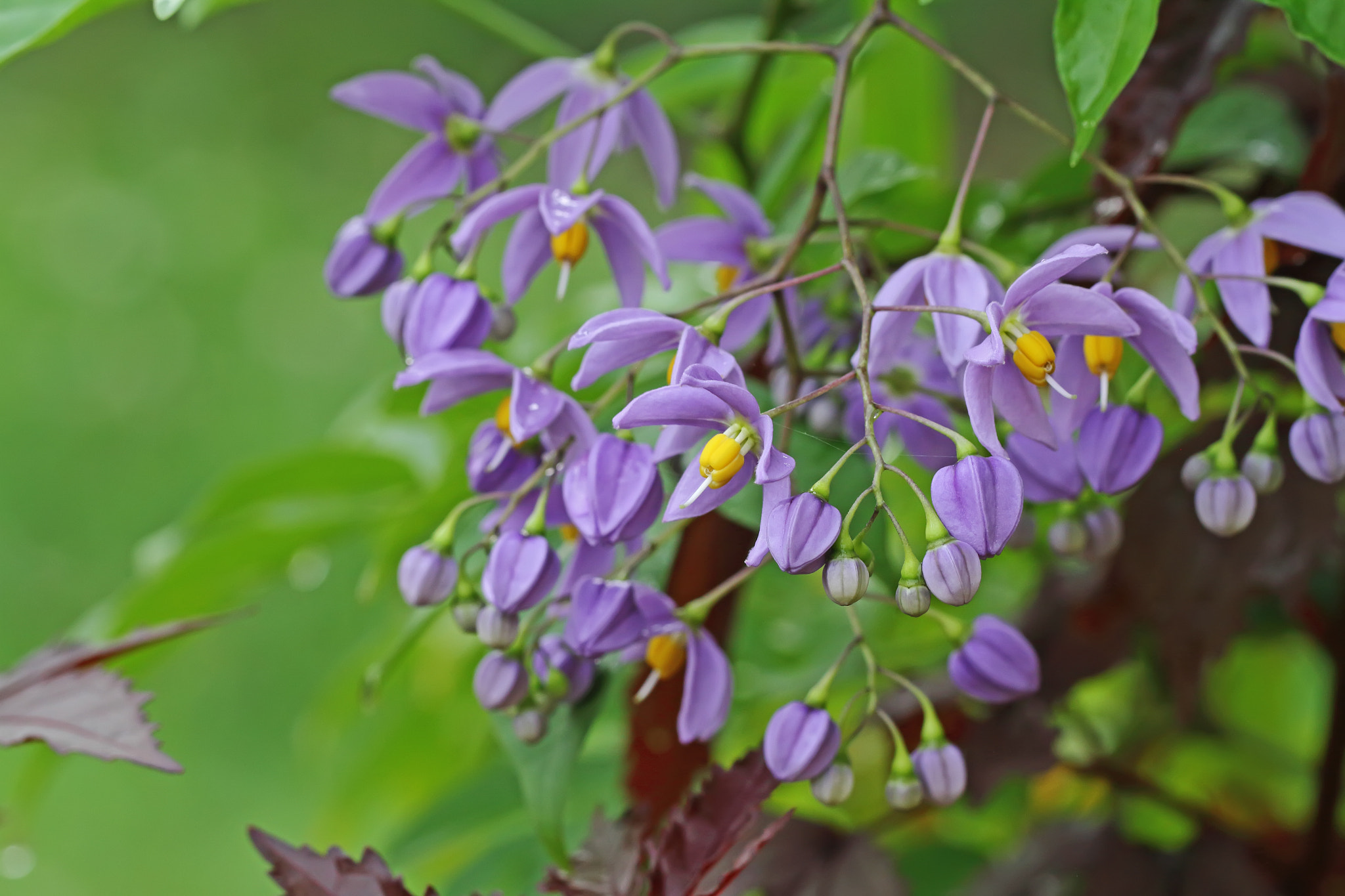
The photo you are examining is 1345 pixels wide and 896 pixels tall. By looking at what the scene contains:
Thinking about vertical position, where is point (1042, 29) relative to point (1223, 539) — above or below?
below

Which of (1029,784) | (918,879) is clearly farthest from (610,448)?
(1029,784)

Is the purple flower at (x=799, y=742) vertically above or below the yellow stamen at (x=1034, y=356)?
below

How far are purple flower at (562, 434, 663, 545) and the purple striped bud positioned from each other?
50 mm

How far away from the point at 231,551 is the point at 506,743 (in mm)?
233

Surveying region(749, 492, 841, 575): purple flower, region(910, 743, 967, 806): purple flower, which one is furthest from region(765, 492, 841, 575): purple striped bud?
region(910, 743, 967, 806): purple flower

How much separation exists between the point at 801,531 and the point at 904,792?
110 millimetres

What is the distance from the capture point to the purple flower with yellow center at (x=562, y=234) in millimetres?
406

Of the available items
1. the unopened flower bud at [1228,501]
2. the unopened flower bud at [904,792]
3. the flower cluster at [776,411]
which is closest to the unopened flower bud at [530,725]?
the flower cluster at [776,411]

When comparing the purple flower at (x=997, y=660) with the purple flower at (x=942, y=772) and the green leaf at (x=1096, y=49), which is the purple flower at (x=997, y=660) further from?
the green leaf at (x=1096, y=49)

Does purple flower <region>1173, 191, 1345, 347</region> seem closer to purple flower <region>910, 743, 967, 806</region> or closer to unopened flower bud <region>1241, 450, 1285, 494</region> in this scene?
unopened flower bud <region>1241, 450, 1285, 494</region>

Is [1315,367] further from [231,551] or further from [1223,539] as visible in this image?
[231,551]

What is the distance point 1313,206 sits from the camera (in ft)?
1.32

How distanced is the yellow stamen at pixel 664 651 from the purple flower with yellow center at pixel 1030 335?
122mm

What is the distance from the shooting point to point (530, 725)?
398 millimetres
